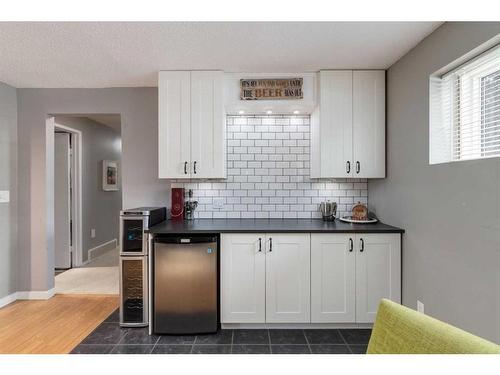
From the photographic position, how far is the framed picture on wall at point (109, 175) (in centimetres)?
534

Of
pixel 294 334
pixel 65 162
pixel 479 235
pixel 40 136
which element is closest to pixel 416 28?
pixel 479 235

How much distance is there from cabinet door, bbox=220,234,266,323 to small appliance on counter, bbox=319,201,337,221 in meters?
0.86

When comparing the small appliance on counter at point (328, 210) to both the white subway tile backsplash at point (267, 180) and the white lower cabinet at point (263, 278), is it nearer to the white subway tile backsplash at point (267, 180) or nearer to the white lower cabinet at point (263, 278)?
the white subway tile backsplash at point (267, 180)

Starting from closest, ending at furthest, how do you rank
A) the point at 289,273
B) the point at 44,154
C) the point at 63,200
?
1. the point at 289,273
2. the point at 44,154
3. the point at 63,200

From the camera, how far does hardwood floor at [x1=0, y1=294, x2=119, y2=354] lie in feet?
7.73

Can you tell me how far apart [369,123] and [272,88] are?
3.23ft

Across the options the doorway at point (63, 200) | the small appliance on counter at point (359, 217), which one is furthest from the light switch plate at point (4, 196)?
the small appliance on counter at point (359, 217)

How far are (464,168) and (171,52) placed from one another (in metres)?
2.27

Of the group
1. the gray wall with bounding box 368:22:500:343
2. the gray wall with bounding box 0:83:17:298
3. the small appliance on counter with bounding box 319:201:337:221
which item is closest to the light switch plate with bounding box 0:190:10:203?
the gray wall with bounding box 0:83:17:298

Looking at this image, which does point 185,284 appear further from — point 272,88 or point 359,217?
point 272,88

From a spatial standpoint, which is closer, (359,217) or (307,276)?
(307,276)

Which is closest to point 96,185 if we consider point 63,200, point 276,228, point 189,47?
point 63,200

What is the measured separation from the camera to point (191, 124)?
9.12 feet
